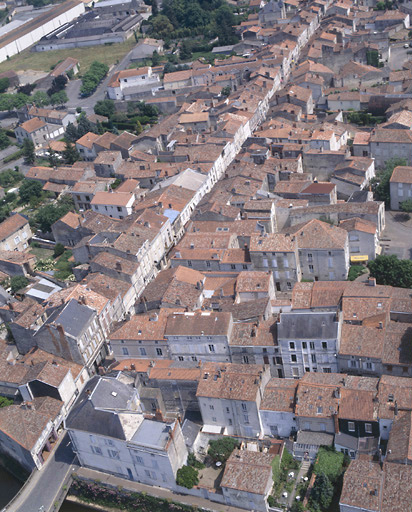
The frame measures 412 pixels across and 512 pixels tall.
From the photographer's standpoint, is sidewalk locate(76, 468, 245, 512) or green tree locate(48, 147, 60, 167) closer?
sidewalk locate(76, 468, 245, 512)

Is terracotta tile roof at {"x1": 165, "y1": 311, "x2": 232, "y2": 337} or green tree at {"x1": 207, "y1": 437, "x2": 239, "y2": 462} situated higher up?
terracotta tile roof at {"x1": 165, "y1": 311, "x2": 232, "y2": 337}

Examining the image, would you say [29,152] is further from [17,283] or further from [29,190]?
[17,283]

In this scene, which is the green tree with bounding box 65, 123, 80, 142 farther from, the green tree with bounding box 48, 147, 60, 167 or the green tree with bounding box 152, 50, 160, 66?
the green tree with bounding box 152, 50, 160, 66

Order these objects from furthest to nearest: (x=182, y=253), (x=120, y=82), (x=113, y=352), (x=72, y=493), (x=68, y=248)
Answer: (x=120, y=82)
(x=68, y=248)
(x=182, y=253)
(x=113, y=352)
(x=72, y=493)

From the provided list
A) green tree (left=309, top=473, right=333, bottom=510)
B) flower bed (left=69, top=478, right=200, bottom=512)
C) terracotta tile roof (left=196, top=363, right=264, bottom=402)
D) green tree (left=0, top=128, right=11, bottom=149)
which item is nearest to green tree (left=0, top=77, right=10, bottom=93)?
green tree (left=0, top=128, right=11, bottom=149)

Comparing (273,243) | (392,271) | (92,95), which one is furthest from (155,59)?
(392,271)

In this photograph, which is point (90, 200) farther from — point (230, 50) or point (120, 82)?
point (230, 50)

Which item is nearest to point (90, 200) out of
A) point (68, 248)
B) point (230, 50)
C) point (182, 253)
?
point (68, 248)
